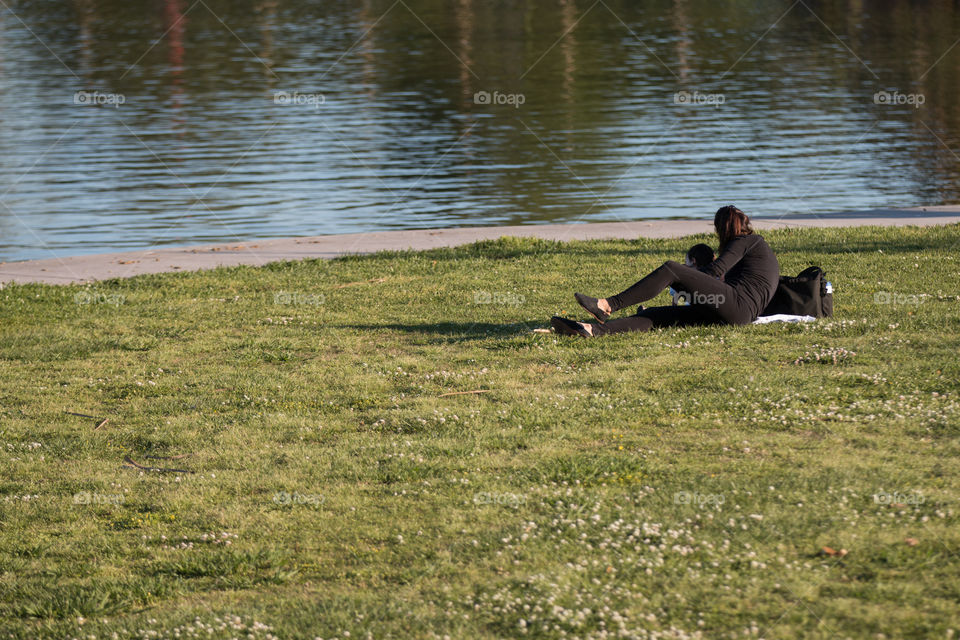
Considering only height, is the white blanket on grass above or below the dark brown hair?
below

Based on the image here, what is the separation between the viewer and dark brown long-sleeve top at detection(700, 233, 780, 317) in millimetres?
9656

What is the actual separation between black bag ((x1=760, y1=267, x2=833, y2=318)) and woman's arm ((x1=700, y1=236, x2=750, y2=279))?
18.3 inches

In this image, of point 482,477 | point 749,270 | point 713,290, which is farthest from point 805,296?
point 482,477

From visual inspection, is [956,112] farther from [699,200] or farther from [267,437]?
[267,437]

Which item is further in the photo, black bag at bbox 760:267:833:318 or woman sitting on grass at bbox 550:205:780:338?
black bag at bbox 760:267:833:318

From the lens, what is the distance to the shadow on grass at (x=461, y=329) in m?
9.83

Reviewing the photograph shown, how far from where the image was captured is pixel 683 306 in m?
9.78

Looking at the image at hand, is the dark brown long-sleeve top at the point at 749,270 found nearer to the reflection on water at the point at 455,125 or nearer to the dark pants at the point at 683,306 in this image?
the dark pants at the point at 683,306

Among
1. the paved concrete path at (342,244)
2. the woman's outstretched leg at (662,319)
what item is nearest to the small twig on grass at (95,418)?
the woman's outstretched leg at (662,319)

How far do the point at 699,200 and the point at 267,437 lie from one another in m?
14.8

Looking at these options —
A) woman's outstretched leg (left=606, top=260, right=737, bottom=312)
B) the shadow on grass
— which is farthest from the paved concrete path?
woman's outstretched leg (left=606, top=260, right=737, bottom=312)

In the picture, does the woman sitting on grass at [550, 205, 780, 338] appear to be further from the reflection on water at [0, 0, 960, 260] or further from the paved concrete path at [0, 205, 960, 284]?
the reflection on water at [0, 0, 960, 260]

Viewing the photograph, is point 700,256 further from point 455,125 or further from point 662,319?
point 455,125

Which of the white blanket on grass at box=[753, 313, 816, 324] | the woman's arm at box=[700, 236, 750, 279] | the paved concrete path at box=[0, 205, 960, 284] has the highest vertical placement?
the paved concrete path at box=[0, 205, 960, 284]
